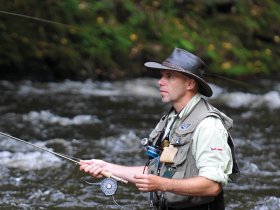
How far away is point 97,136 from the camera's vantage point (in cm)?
812

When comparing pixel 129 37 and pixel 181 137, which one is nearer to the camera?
pixel 181 137

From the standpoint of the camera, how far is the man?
323 centimetres

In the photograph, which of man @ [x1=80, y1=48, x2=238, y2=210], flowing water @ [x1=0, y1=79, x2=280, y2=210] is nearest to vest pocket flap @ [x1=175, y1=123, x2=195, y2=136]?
man @ [x1=80, y1=48, x2=238, y2=210]

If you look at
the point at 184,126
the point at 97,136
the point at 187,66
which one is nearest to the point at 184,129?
the point at 184,126

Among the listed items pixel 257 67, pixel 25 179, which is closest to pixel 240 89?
pixel 257 67

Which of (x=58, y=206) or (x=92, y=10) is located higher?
(x=92, y=10)

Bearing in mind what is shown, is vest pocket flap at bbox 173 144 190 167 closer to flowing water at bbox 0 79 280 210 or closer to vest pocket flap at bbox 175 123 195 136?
vest pocket flap at bbox 175 123 195 136

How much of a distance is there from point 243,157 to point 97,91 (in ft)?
13.8

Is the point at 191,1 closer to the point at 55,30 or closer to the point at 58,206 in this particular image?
the point at 55,30

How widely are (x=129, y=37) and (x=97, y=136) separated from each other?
486 centimetres

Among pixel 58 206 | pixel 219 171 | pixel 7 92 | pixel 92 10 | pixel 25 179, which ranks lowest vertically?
pixel 219 171

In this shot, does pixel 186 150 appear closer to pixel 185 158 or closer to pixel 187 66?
pixel 185 158

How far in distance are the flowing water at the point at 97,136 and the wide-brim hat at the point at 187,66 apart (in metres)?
2.34

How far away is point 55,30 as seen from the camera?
11680 mm
